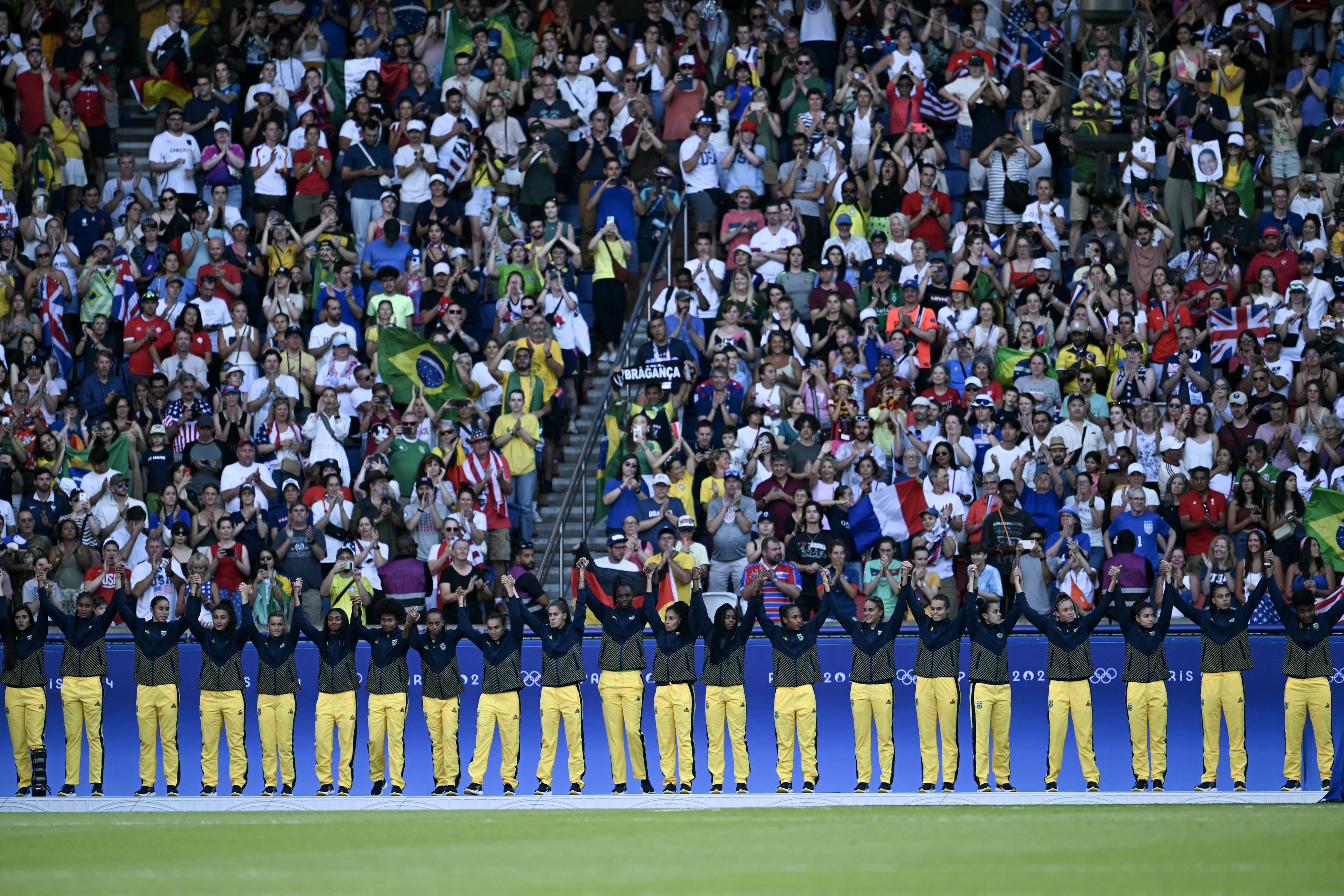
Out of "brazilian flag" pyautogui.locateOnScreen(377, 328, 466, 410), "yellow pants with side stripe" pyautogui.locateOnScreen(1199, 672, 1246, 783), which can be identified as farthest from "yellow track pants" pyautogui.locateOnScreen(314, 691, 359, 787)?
"yellow pants with side stripe" pyautogui.locateOnScreen(1199, 672, 1246, 783)

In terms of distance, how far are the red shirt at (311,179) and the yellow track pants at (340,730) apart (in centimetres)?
655

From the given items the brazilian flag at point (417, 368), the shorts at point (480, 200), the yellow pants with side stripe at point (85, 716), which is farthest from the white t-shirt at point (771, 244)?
the yellow pants with side stripe at point (85, 716)

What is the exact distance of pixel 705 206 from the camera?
20703 millimetres

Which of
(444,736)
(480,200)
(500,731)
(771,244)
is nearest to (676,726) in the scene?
(500,731)

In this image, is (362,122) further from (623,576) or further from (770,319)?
(623,576)

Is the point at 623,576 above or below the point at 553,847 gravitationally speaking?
above

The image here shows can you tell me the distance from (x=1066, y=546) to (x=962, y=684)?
1522mm

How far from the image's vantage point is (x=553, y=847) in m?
12.9

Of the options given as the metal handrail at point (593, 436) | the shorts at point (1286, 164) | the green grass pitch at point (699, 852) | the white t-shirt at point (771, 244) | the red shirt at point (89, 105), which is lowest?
the green grass pitch at point (699, 852)

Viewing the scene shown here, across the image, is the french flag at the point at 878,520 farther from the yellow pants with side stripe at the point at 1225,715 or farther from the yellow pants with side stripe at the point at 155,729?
the yellow pants with side stripe at the point at 155,729

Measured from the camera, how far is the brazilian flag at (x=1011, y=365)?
18766 millimetres

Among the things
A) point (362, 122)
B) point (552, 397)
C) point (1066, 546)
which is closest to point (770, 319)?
point (552, 397)

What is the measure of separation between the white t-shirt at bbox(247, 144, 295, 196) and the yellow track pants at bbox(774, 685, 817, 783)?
27.6 feet

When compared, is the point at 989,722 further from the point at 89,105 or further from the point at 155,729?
the point at 89,105
